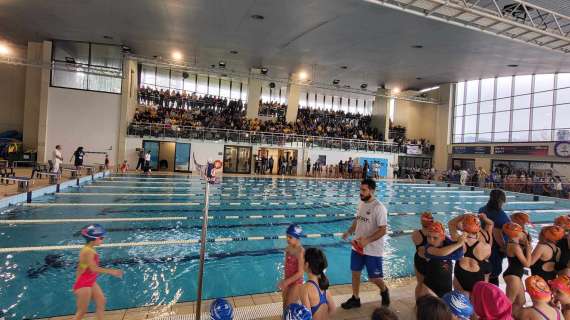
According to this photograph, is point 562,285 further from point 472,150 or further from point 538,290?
point 472,150

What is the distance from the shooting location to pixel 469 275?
9.11 feet

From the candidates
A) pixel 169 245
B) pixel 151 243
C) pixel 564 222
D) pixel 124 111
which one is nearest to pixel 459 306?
pixel 564 222

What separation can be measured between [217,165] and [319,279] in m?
1.41

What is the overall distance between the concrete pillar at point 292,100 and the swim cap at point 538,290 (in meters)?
23.3

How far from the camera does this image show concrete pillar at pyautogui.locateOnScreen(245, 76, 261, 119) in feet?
77.3

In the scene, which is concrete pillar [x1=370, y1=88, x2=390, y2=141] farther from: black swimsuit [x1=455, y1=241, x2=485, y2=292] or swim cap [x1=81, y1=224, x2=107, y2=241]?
swim cap [x1=81, y1=224, x2=107, y2=241]

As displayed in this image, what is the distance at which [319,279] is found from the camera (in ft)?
7.89

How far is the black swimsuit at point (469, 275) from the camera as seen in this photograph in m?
2.76

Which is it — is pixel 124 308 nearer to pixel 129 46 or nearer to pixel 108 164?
pixel 108 164

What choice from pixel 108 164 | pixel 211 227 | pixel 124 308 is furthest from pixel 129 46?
pixel 124 308

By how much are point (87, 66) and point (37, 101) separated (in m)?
4.40

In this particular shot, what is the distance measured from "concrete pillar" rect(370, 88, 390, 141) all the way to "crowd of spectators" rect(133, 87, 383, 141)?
1.70 ft

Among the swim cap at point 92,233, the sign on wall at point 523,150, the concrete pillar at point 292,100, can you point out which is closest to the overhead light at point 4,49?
the concrete pillar at point 292,100

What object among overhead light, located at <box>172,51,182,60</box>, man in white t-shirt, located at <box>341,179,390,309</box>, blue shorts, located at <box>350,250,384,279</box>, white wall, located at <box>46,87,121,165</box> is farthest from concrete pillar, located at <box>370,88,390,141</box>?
blue shorts, located at <box>350,250,384,279</box>
